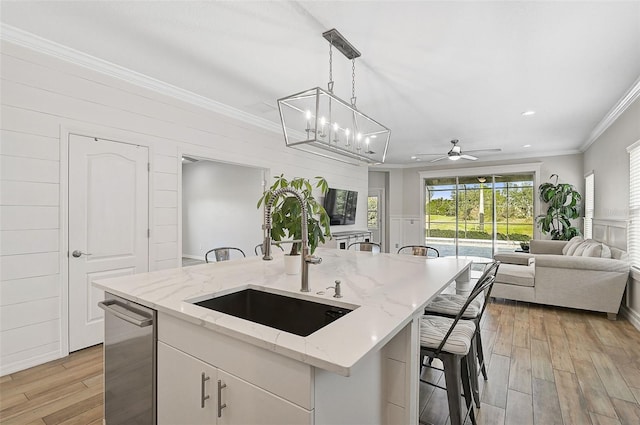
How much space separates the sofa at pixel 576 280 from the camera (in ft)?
12.5

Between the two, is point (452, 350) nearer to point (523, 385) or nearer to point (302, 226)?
point (302, 226)

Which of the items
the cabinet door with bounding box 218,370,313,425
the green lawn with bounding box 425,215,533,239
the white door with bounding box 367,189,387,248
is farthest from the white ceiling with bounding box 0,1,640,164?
the white door with bounding box 367,189,387,248

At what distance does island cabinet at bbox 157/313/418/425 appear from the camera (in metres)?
0.90

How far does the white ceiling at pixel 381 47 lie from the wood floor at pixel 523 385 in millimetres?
2618

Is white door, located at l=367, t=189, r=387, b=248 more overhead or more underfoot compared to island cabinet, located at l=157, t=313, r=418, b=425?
more overhead

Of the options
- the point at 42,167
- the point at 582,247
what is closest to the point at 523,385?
the point at 582,247

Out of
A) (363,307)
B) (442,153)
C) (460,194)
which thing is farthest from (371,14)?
(460,194)

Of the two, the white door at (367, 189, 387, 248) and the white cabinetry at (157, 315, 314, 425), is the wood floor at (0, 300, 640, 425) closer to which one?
the white cabinetry at (157, 315, 314, 425)

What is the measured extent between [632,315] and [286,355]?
15.5ft

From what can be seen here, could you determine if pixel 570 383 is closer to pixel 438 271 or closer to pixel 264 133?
pixel 438 271

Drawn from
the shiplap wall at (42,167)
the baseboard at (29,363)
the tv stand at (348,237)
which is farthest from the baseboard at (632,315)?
the baseboard at (29,363)

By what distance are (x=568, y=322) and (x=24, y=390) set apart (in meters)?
5.28

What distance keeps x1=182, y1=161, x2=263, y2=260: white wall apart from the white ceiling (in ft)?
6.04

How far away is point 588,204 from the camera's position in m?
5.88
